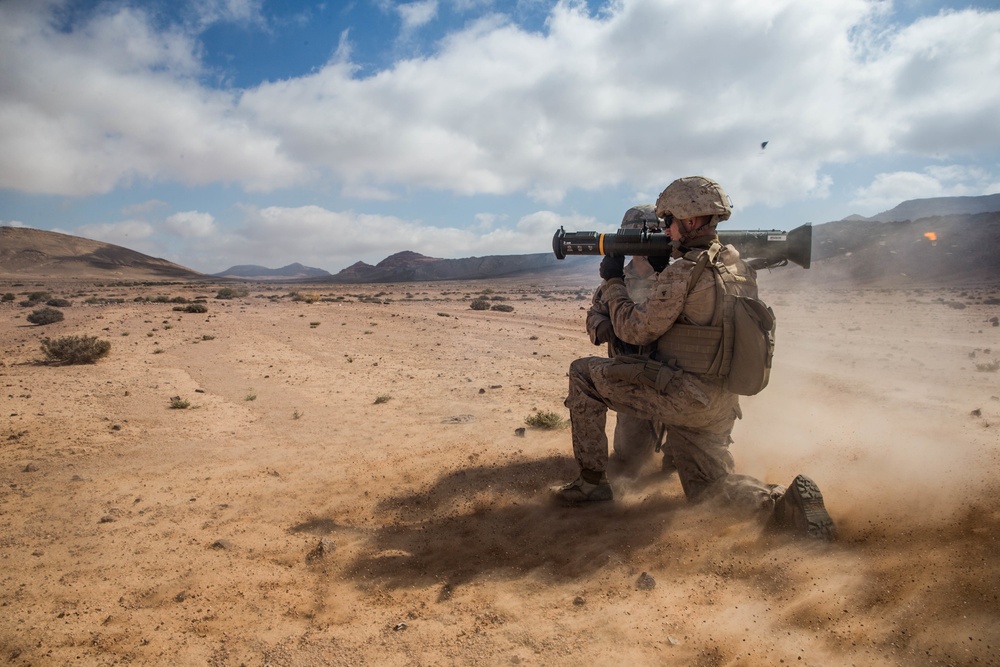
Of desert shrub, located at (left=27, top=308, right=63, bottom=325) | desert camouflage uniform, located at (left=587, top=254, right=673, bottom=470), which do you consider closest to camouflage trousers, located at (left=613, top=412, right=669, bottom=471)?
desert camouflage uniform, located at (left=587, top=254, right=673, bottom=470)

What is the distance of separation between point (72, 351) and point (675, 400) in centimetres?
996

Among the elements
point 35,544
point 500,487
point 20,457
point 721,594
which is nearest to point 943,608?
point 721,594

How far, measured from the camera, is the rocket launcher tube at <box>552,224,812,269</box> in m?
4.06

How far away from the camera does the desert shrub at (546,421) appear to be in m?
6.30

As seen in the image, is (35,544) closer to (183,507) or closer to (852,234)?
(183,507)

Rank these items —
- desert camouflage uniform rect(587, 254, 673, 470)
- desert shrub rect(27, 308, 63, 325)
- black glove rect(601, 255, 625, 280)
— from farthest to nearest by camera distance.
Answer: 1. desert shrub rect(27, 308, 63, 325)
2. desert camouflage uniform rect(587, 254, 673, 470)
3. black glove rect(601, 255, 625, 280)

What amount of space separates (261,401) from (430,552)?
5016mm

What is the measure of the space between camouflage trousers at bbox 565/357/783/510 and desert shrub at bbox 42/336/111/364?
29.7 feet

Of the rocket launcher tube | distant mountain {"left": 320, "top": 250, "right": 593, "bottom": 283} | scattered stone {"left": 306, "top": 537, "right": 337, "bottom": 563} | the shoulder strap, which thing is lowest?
scattered stone {"left": 306, "top": 537, "right": 337, "bottom": 563}

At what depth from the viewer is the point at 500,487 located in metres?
4.73

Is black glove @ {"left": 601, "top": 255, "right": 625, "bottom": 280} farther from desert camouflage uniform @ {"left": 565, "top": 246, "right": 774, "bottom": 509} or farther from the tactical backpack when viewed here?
the tactical backpack

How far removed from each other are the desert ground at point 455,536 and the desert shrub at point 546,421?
0.22 meters

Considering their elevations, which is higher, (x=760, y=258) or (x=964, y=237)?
(x=964, y=237)

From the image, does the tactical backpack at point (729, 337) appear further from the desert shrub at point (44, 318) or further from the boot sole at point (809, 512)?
the desert shrub at point (44, 318)
